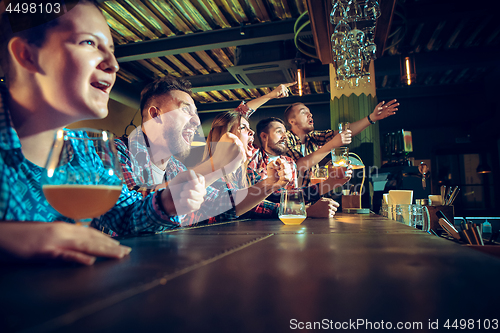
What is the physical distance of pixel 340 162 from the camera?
1.80 metres

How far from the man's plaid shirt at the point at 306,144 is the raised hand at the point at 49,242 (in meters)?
2.73

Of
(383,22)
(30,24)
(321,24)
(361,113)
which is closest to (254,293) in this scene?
(30,24)

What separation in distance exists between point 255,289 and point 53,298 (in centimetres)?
18

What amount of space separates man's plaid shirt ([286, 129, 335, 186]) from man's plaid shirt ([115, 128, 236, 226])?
155 centimetres

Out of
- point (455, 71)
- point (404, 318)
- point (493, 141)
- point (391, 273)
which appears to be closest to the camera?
point (404, 318)

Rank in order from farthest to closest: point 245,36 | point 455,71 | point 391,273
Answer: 1. point 455,71
2. point 245,36
3. point 391,273

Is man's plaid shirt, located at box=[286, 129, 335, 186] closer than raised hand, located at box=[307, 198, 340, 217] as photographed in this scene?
No

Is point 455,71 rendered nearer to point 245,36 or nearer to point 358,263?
point 245,36

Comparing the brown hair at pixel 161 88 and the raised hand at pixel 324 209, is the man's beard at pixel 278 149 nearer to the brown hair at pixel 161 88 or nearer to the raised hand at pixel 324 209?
the brown hair at pixel 161 88

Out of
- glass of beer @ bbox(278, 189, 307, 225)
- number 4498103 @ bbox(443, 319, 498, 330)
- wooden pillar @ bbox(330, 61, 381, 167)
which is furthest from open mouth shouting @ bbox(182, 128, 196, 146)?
wooden pillar @ bbox(330, 61, 381, 167)

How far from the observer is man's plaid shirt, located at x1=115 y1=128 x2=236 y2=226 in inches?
61.2

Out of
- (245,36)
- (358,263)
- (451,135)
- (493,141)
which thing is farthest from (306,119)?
(493,141)

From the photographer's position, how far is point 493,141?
7262mm

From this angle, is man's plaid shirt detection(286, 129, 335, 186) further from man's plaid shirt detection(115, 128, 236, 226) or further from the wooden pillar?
man's plaid shirt detection(115, 128, 236, 226)
